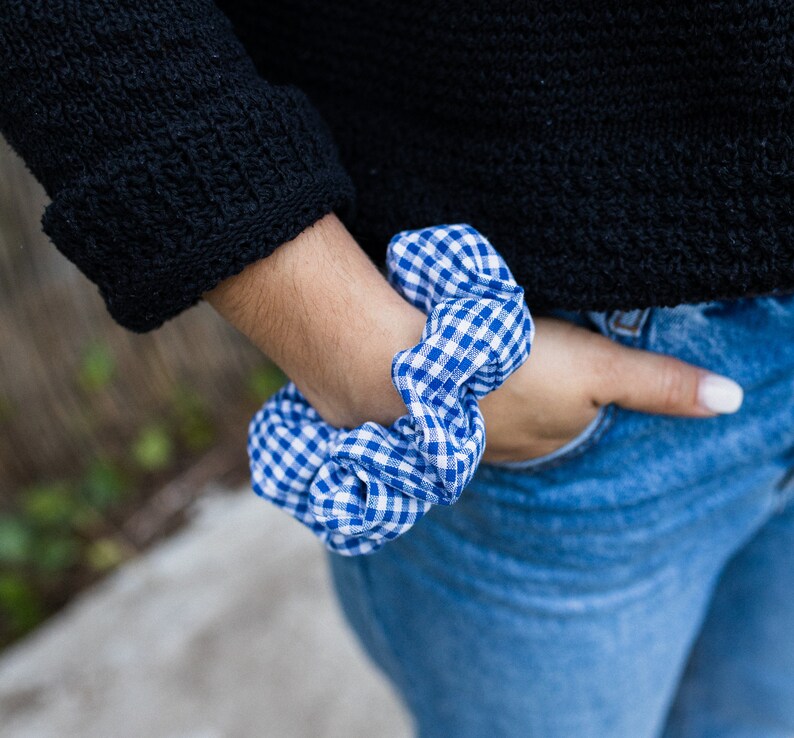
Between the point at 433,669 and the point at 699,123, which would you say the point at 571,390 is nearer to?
the point at 699,123

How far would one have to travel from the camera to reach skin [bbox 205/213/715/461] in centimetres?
62

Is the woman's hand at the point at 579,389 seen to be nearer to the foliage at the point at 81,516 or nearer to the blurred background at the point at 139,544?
the blurred background at the point at 139,544

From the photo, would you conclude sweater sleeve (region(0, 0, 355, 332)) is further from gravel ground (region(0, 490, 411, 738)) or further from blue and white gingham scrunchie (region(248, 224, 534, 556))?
gravel ground (region(0, 490, 411, 738))

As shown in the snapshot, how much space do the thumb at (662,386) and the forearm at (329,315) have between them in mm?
197

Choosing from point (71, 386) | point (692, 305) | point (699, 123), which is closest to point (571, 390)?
point (692, 305)

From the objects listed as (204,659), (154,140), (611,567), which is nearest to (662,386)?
(611,567)

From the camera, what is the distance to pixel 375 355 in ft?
2.09

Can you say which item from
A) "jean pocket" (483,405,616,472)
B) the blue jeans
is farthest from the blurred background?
"jean pocket" (483,405,616,472)

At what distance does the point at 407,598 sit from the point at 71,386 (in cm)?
138

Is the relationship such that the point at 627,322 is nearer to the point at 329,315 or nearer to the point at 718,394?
the point at 718,394

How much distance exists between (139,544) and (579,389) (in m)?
1.68

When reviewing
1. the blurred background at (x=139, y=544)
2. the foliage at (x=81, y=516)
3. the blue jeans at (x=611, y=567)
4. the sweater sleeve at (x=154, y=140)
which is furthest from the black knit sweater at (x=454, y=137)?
the foliage at (x=81, y=516)

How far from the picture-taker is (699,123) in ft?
2.03

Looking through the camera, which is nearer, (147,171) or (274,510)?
(147,171)
